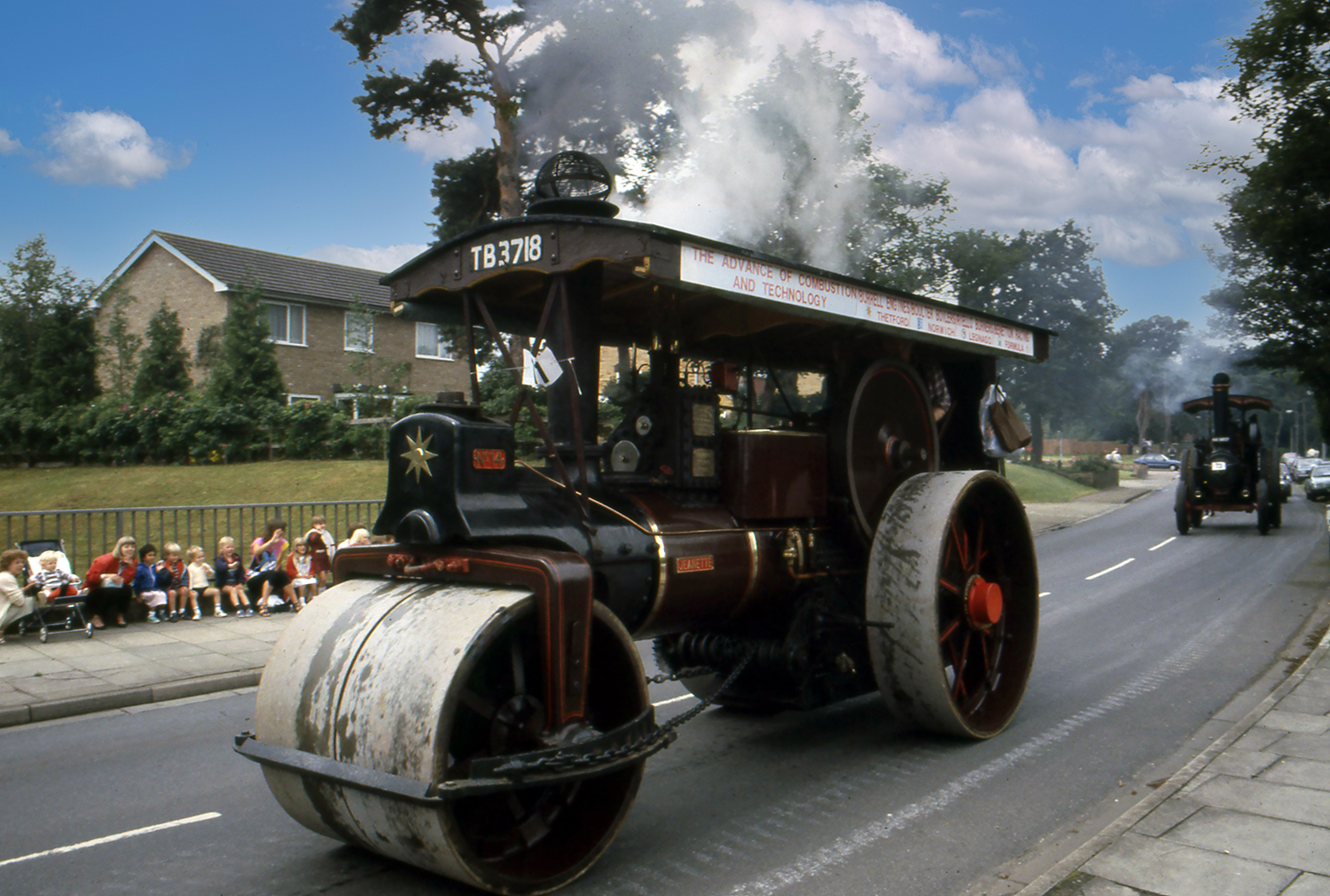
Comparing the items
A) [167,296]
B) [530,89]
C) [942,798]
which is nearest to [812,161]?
[530,89]

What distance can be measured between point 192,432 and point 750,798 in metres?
18.3

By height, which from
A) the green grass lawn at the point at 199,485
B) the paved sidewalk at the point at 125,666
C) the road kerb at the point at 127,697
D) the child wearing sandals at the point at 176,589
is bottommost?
the road kerb at the point at 127,697

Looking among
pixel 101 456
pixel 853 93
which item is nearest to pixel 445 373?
pixel 101 456

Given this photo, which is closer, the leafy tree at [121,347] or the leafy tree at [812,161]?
the leafy tree at [812,161]

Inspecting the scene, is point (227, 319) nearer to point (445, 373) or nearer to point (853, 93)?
point (445, 373)

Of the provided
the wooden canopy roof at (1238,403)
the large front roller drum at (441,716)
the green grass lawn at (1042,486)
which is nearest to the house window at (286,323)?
the green grass lawn at (1042,486)

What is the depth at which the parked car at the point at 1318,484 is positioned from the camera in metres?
27.2

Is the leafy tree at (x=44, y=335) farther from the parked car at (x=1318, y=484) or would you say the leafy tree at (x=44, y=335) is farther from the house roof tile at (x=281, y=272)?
the parked car at (x=1318, y=484)

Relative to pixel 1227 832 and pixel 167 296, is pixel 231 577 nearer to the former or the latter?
pixel 1227 832

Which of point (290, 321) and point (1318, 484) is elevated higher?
point (290, 321)

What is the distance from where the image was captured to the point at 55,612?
30.4 feet

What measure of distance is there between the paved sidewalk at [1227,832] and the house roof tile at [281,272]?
2316 centimetres

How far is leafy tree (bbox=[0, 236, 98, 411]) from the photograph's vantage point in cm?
2309

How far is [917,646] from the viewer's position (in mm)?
4645
